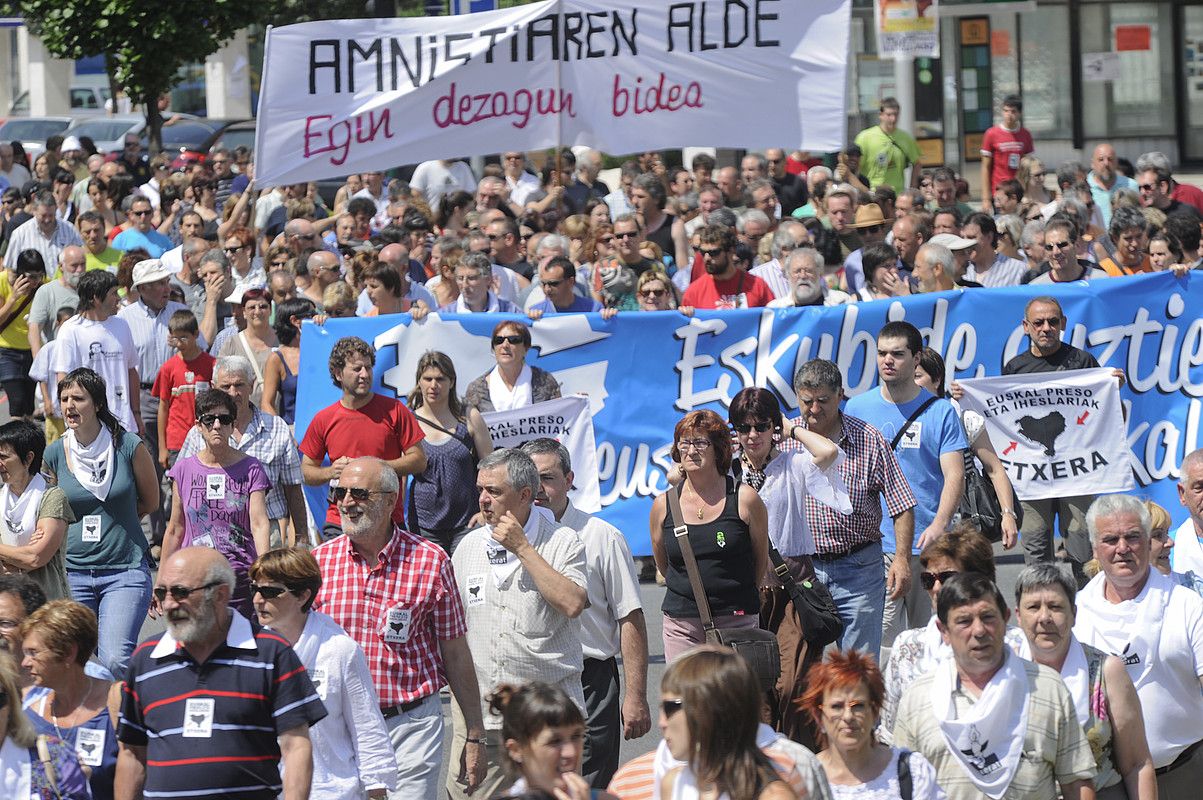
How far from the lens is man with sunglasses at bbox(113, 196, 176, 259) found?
15.8 meters

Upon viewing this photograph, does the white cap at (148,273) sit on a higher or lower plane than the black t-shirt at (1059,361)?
higher

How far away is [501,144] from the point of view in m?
12.2

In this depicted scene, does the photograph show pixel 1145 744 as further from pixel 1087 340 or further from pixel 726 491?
pixel 1087 340

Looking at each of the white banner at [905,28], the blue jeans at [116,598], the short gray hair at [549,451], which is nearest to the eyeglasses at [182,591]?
the short gray hair at [549,451]

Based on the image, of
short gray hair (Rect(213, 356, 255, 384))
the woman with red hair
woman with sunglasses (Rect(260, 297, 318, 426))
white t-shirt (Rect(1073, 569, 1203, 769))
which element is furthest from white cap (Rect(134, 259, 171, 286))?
the woman with red hair

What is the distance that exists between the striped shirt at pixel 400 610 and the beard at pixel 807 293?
15.9ft

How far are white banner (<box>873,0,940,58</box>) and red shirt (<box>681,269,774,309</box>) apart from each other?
926 centimetres

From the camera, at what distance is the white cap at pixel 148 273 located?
12.3 metres

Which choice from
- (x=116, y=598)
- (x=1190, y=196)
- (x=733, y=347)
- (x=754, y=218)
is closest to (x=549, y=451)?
(x=116, y=598)

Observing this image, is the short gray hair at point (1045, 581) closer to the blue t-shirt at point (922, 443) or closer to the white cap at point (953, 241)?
the blue t-shirt at point (922, 443)

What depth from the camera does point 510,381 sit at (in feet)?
32.7

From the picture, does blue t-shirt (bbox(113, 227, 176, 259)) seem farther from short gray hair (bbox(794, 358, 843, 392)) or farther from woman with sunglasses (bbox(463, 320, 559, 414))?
short gray hair (bbox(794, 358, 843, 392))

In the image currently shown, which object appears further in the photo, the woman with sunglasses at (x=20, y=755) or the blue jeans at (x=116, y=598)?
the blue jeans at (x=116, y=598)

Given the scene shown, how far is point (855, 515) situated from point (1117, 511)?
1725 millimetres
